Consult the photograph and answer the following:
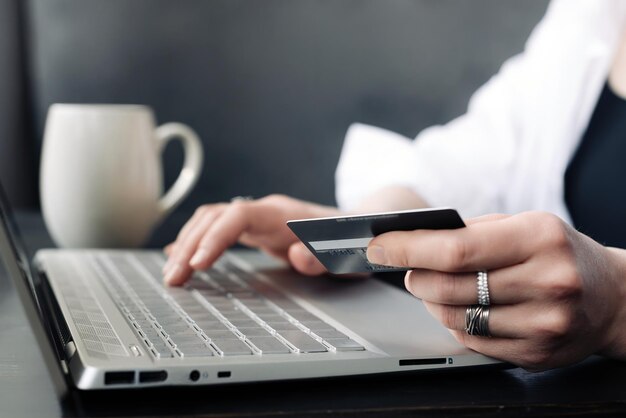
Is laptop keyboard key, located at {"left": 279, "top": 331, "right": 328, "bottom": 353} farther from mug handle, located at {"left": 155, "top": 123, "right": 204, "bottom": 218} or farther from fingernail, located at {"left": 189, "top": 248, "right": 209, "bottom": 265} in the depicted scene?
mug handle, located at {"left": 155, "top": 123, "right": 204, "bottom": 218}

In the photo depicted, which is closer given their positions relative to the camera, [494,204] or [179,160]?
[494,204]

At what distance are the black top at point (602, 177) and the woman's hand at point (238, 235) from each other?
31 cm

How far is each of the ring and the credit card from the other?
0.04m

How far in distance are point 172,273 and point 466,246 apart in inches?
11.2

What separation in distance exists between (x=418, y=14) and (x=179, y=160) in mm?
521

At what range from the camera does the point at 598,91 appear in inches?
36.8

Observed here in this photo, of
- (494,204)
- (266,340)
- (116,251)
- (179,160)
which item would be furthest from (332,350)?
(179,160)

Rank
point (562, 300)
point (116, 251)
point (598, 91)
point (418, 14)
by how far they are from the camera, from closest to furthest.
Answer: point (562, 300) < point (116, 251) < point (598, 91) < point (418, 14)

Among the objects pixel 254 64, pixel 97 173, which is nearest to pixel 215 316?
pixel 97 173

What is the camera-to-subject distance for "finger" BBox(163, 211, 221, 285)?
21.7 inches

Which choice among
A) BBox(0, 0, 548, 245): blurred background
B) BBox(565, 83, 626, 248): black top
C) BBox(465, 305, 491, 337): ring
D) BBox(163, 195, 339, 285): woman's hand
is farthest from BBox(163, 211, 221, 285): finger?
BBox(0, 0, 548, 245): blurred background

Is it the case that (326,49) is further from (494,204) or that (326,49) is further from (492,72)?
(494,204)

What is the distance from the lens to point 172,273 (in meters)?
0.55

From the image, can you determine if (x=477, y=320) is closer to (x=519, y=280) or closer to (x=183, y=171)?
(x=519, y=280)
